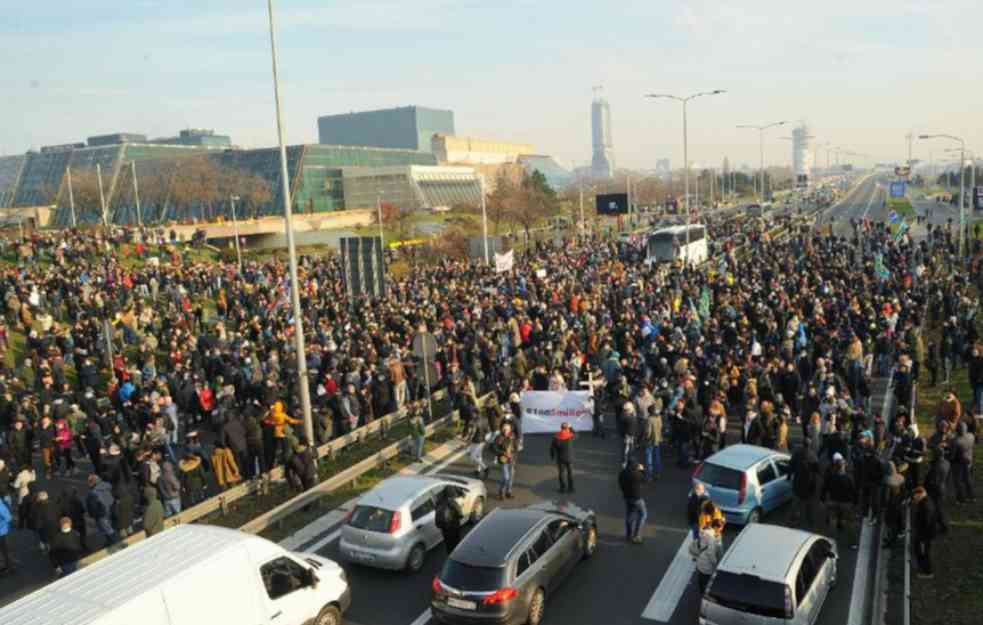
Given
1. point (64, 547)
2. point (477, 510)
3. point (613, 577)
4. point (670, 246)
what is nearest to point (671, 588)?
point (613, 577)

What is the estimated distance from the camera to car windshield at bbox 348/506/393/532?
1221 centimetres

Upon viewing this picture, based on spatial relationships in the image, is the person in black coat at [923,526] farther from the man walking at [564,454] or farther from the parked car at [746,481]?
the man walking at [564,454]

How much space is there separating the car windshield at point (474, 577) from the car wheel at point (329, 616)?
4.74ft

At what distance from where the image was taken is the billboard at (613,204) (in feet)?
258

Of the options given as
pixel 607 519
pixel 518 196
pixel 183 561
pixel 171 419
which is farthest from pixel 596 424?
pixel 518 196

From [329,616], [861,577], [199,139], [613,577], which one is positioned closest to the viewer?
[329,616]

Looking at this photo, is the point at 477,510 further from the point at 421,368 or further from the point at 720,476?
the point at 421,368

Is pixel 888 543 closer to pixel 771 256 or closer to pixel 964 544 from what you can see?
pixel 964 544

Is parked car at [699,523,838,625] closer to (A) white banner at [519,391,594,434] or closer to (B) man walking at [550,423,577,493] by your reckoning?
(B) man walking at [550,423,577,493]

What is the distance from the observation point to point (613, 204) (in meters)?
79.5

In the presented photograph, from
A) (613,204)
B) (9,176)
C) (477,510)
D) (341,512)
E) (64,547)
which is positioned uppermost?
(9,176)

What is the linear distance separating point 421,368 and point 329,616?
34.9 ft

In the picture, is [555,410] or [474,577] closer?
[474,577]

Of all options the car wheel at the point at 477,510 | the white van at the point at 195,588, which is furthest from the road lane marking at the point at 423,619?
the car wheel at the point at 477,510
